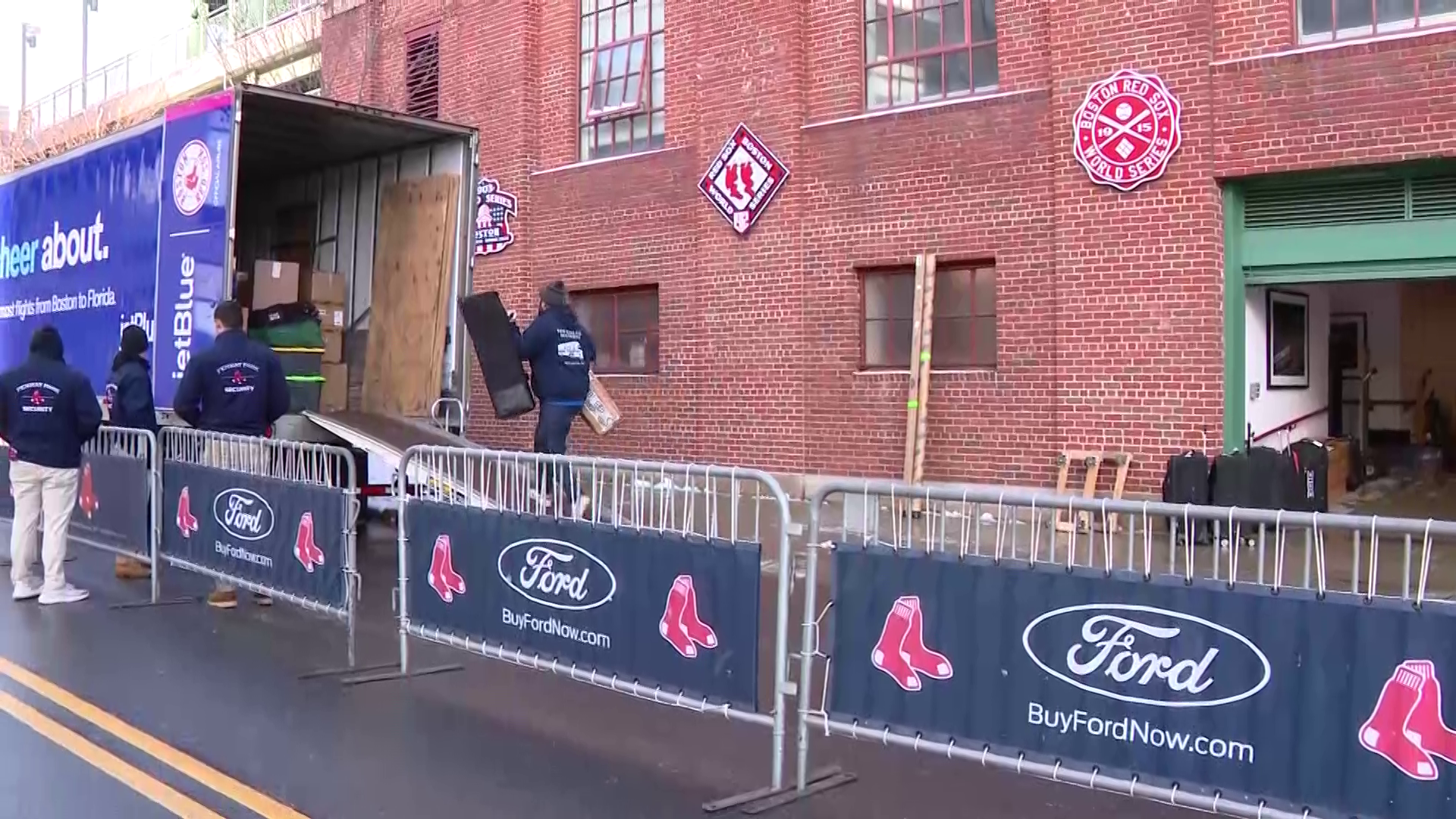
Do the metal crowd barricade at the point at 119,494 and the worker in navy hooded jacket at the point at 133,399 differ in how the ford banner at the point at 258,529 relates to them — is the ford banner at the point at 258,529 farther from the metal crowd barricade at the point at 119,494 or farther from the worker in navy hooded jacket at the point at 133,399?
the worker in navy hooded jacket at the point at 133,399

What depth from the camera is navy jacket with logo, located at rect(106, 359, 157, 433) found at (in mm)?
9555

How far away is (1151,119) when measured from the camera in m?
10.8

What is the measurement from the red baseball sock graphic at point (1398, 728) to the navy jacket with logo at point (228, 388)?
7190 mm

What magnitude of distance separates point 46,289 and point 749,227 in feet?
23.9

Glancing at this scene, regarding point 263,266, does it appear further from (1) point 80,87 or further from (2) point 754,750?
(1) point 80,87

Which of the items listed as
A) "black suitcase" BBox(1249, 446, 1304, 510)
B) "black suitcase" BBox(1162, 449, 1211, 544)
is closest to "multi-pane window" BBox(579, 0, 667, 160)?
"black suitcase" BBox(1162, 449, 1211, 544)

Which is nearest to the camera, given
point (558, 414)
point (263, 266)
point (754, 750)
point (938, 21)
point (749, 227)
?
point (754, 750)

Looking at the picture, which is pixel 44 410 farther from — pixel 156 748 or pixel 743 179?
pixel 743 179

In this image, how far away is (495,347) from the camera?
34.9 ft

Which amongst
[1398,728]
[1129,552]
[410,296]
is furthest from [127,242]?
[1398,728]

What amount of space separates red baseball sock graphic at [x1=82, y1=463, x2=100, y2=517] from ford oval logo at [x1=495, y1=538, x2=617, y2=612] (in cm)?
505

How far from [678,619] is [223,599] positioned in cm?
472

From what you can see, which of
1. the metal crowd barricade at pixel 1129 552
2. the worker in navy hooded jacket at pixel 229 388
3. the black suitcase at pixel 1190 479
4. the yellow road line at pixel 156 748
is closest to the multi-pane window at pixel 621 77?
the worker in navy hooded jacket at pixel 229 388

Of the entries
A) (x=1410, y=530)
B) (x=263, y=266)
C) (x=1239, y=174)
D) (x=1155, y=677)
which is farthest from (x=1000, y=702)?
(x=263, y=266)
